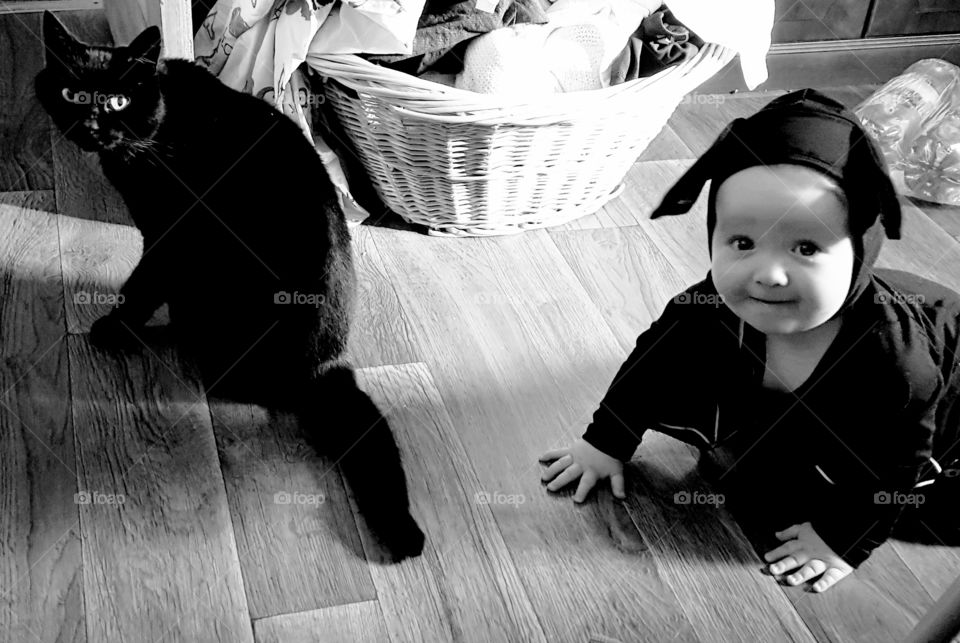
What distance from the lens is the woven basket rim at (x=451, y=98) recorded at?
138 centimetres

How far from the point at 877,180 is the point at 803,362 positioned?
26 cm

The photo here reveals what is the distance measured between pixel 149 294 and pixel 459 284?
18.9 inches

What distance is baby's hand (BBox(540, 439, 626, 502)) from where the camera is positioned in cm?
123

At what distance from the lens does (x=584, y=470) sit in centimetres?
124

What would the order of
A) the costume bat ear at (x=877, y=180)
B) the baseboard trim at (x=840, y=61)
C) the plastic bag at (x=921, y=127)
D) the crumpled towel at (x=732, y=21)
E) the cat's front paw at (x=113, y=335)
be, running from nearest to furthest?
the costume bat ear at (x=877, y=180) < the cat's front paw at (x=113, y=335) < the crumpled towel at (x=732, y=21) < the plastic bag at (x=921, y=127) < the baseboard trim at (x=840, y=61)

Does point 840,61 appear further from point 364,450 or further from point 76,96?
point 76,96

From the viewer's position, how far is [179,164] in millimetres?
1204

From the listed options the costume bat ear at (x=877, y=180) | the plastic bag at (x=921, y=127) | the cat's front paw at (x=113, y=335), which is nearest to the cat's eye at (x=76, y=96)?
the cat's front paw at (x=113, y=335)

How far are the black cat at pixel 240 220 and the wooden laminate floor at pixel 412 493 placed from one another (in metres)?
0.08

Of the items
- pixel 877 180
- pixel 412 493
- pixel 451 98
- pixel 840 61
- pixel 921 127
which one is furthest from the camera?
pixel 840 61

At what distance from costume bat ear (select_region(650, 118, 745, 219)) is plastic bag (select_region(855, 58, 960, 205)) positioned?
0.84 meters

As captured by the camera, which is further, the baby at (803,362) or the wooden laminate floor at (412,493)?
the wooden laminate floor at (412,493)

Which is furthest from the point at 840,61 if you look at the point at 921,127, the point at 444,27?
the point at 444,27

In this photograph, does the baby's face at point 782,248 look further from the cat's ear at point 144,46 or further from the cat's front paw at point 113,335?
the cat's front paw at point 113,335
